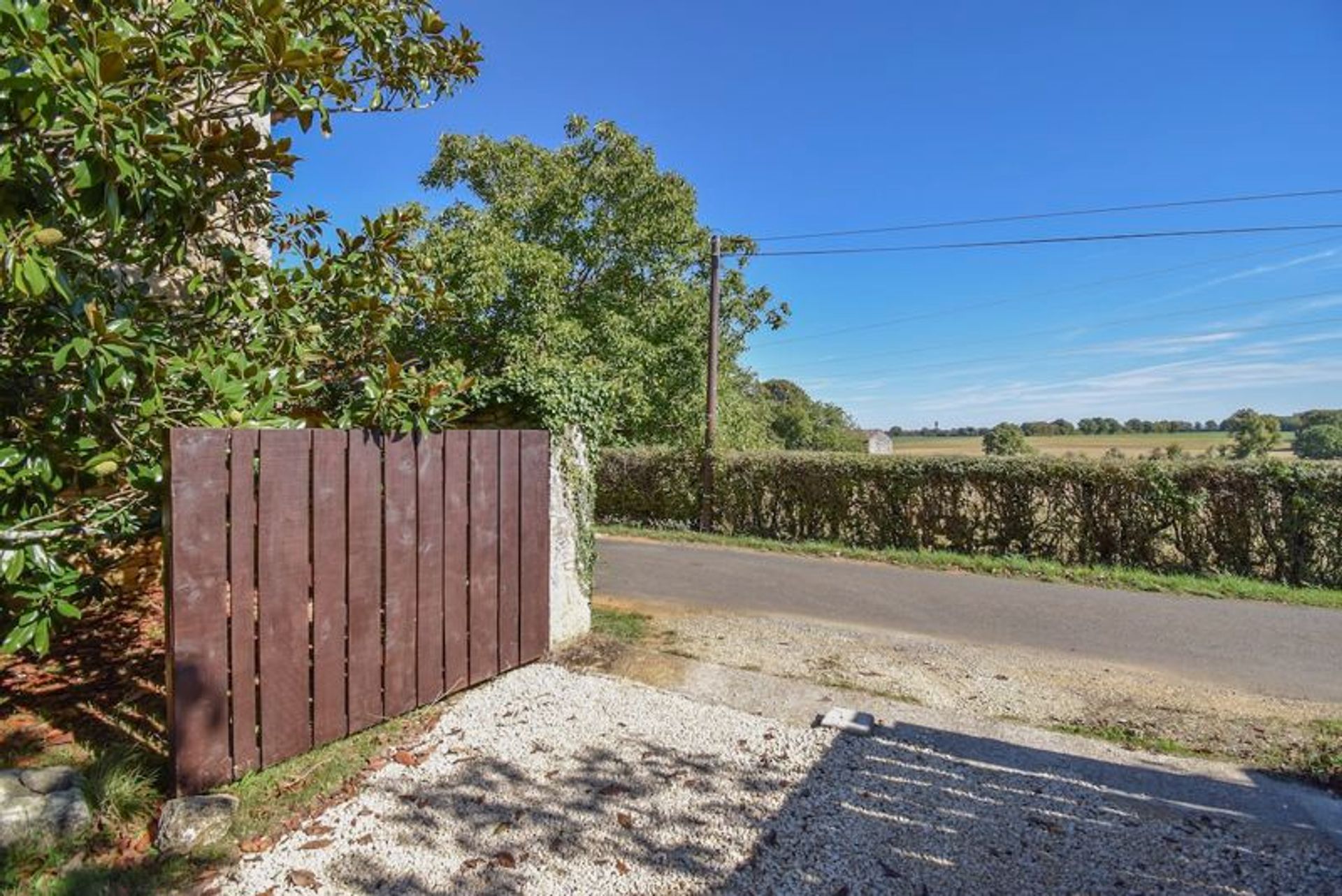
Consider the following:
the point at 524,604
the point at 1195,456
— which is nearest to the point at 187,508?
the point at 524,604

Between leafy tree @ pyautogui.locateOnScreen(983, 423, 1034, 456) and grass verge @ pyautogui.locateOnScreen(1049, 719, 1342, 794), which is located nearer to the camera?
grass verge @ pyautogui.locateOnScreen(1049, 719, 1342, 794)

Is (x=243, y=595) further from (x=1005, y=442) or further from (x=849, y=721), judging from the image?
(x=1005, y=442)

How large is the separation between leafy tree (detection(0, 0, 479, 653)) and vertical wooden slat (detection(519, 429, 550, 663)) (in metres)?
0.70

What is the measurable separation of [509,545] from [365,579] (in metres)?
1.02

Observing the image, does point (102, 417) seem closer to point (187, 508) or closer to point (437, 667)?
point (187, 508)

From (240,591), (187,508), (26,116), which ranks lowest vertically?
(240,591)

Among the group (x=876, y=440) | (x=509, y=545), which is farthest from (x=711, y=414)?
(x=876, y=440)

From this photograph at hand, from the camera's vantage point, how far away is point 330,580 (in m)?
3.19

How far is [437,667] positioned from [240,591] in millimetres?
1240

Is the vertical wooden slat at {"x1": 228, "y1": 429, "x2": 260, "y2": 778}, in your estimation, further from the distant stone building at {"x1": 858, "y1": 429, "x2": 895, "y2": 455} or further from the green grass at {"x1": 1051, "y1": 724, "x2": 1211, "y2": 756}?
the distant stone building at {"x1": 858, "y1": 429, "x2": 895, "y2": 455}

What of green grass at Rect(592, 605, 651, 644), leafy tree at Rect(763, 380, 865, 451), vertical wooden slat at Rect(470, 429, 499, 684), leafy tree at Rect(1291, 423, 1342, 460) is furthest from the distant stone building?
vertical wooden slat at Rect(470, 429, 499, 684)

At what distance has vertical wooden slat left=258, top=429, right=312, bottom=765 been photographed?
292 centimetres

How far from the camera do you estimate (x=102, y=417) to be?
3039mm

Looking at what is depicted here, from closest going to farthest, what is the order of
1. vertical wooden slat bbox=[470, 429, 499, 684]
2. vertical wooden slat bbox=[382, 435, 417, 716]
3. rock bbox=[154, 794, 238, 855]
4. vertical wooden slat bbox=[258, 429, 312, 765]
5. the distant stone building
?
rock bbox=[154, 794, 238, 855], vertical wooden slat bbox=[258, 429, 312, 765], vertical wooden slat bbox=[382, 435, 417, 716], vertical wooden slat bbox=[470, 429, 499, 684], the distant stone building
